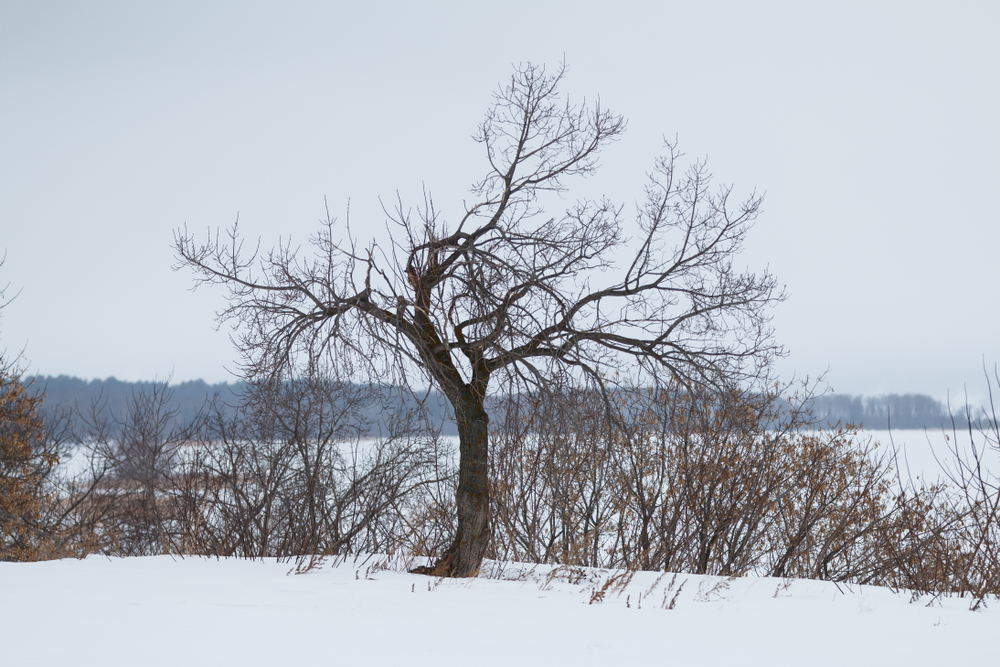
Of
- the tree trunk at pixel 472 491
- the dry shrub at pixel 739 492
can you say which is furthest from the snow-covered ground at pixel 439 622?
the dry shrub at pixel 739 492

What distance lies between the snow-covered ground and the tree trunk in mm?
2247

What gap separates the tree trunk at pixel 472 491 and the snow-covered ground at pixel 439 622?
2247 mm

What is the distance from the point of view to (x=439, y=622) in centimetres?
584

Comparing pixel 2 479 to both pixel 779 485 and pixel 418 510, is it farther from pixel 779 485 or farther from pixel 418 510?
pixel 779 485

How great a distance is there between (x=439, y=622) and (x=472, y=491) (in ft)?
17.1

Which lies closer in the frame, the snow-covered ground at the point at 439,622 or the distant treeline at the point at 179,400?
the snow-covered ground at the point at 439,622

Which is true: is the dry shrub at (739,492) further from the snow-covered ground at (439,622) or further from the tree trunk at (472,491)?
the snow-covered ground at (439,622)

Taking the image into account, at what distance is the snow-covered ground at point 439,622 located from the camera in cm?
464

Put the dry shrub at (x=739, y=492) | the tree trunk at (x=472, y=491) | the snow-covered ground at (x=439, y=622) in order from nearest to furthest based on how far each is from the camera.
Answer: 1. the snow-covered ground at (x=439, y=622)
2. the tree trunk at (x=472, y=491)
3. the dry shrub at (x=739, y=492)

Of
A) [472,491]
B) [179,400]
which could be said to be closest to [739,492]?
[472,491]

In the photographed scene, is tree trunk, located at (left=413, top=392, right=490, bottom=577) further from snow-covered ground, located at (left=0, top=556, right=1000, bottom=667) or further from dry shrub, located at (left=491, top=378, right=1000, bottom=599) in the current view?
dry shrub, located at (left=491, top=378, right=1000, bottom=599)

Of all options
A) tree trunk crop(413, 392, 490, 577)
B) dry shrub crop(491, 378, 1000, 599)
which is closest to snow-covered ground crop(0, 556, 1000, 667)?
tree trunk crop(413, 392, 490, 577)

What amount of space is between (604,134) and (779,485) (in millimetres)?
8292

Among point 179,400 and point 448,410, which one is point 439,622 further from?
point 179,400
